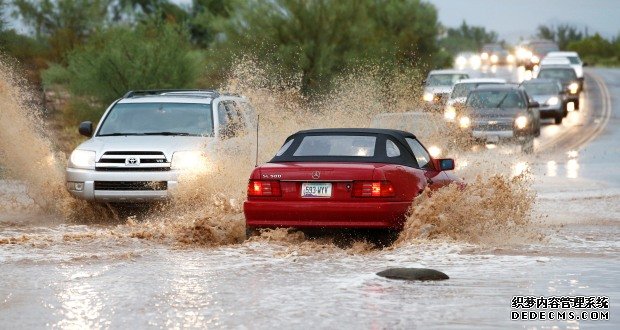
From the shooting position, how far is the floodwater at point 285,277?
30.1 feet

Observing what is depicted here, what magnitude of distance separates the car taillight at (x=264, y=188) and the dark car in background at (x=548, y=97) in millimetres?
33205

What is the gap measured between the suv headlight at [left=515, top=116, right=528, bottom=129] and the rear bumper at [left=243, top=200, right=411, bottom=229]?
20207 mm

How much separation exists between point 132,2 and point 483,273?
70314 mm

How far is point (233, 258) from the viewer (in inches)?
496

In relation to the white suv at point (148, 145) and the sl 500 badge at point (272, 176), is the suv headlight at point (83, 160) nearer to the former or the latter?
the white suv at point (148, 145)

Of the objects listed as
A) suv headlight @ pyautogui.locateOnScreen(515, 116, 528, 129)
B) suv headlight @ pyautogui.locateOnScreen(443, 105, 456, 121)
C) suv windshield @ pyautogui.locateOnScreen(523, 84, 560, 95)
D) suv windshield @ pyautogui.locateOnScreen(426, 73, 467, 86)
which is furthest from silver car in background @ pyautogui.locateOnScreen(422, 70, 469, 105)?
suv headlight @ pyautogui.locateOnScreen(515, 116, 528, 129)

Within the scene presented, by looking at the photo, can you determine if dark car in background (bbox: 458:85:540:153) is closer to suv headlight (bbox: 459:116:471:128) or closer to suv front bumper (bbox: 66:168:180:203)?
suv headlight (bbox: 459:116:471:128)

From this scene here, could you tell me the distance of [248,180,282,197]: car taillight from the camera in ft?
42.9

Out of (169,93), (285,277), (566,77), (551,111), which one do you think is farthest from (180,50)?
(285,277)

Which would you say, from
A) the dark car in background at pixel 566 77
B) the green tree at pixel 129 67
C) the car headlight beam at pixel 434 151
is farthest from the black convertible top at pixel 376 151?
the dark car in background at pixel 566 77

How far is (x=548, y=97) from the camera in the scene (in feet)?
156

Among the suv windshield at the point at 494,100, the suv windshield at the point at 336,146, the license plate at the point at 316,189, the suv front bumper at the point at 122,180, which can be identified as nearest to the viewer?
the license plate at the point at 316,189

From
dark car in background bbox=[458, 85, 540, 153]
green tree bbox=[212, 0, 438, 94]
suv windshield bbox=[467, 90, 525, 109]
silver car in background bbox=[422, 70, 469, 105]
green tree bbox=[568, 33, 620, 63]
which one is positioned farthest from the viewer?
green tree bbox=[568, 33, 620, 63]

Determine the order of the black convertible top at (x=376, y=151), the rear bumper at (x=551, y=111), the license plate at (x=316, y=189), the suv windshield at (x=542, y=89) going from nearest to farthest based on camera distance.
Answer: the license plate at (x=316, y=189) < the black convertible top at (x=376, y=151) < the rear bumper at (x=551, y=111) < the suv windshield at (x=542, y=89)
